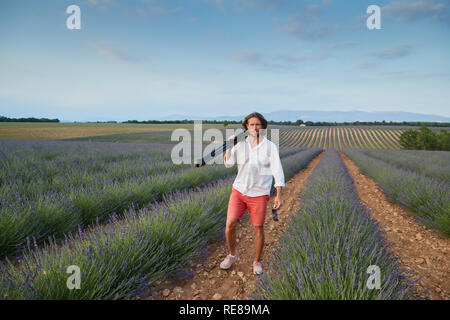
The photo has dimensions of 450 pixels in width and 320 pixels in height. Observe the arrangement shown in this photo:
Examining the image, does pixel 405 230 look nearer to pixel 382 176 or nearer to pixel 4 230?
pixel 382 176

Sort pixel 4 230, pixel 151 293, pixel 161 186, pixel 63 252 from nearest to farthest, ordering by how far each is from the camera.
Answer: pixel 63 252 → pixel 151 293 → pixel 4 230 → pixel 161 186

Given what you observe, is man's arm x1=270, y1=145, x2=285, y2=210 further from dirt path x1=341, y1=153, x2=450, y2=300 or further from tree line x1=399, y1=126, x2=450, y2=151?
tree line x1=399, y1=126, x2=450, y2=151

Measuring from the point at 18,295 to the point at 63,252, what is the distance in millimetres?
463

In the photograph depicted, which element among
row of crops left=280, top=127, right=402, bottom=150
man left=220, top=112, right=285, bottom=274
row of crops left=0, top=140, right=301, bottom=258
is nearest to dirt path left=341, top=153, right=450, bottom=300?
man left=220, top=112, right=285, bottom=274

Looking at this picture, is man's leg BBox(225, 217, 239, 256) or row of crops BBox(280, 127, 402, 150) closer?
man's leg BBox(225, 217, 239, 256)

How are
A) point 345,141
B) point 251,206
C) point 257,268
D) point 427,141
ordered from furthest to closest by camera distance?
point 345,141
point 427,141
point 257,268
point 251,206

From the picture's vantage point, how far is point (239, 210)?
2.29 metres

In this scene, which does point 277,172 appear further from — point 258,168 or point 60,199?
point 60,199

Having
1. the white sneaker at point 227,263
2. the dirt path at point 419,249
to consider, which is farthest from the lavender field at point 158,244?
the white sneaker at point 227,263

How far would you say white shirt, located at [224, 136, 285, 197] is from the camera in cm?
214

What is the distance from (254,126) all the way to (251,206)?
90 cm

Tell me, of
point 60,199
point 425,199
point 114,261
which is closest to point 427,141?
point 425,199

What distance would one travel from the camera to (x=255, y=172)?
7.06 feet
